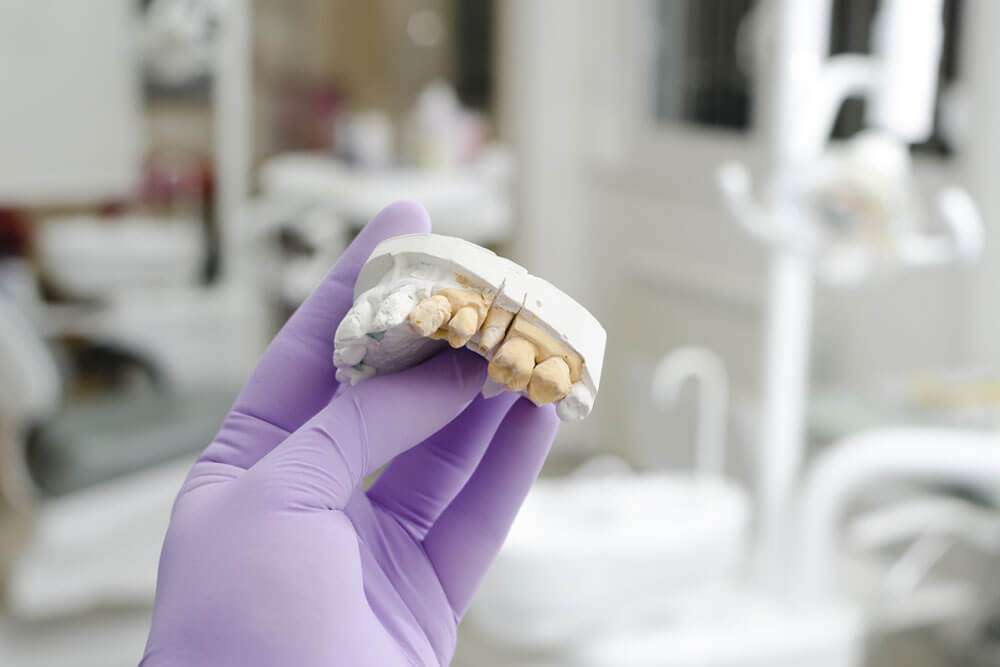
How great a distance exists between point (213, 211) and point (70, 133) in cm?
89

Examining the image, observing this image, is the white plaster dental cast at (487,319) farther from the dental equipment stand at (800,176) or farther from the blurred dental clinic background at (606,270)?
Result: the dental equipment stand at (800,176)

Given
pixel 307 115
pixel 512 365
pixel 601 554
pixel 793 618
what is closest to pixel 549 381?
pixel 512 365

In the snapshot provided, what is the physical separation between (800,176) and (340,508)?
0.92m

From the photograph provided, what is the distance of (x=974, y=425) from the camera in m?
1.39

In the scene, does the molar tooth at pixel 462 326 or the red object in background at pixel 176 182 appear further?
the red object in background at pixel 176 182

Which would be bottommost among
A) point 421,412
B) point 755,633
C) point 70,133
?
point 755,633

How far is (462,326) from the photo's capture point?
0.97 feet

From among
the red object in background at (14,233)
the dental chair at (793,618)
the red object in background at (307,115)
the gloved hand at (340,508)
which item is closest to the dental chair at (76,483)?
the red object in background at (14,233)

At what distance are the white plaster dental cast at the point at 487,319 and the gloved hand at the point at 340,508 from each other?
0.03 meters

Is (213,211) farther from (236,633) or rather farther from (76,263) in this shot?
(236,633)

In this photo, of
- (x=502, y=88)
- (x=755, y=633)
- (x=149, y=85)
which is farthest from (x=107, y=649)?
(x=502, y=88)

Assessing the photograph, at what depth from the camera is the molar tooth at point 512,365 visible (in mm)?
296

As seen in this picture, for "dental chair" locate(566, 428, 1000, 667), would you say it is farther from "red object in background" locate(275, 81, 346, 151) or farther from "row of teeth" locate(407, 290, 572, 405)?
"red object in background" locate(275, 81, 346, 151)

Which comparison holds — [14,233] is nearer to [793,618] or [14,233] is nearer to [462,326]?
[793,618]
